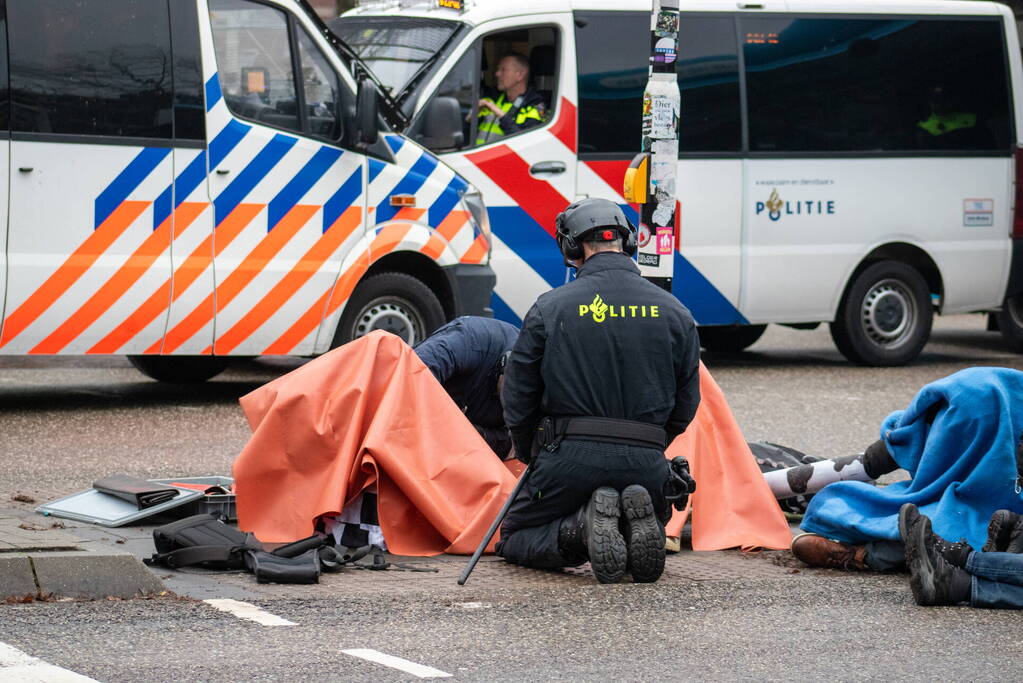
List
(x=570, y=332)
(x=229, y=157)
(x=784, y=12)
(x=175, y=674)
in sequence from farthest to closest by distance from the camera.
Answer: (x=784, y=12) < (x=229, y=157) < (x=570, y=332) < (x=175, y=674)

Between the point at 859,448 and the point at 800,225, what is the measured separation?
3.77m

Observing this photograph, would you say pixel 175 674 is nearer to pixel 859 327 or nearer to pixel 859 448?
pixel 859 448

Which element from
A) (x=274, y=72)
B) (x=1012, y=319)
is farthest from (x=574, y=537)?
(x=1012, y=319)

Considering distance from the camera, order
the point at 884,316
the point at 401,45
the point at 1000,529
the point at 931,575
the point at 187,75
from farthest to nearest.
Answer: the point at 884,316, the point at 401,45, the point at 187,75, the point at 1000,529, the point at 931,575

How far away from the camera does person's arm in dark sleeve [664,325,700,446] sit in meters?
6.70

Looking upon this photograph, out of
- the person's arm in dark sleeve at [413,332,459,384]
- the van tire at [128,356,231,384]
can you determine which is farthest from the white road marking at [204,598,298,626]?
the van tire at [128,356,231,384]

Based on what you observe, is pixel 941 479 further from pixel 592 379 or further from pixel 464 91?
pixel 464 91

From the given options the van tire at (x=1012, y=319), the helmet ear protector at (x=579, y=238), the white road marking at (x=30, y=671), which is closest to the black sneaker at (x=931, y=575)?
the helmet ear protector at (x=579, y=238)

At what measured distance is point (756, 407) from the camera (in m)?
11.5

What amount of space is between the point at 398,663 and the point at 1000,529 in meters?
2.38

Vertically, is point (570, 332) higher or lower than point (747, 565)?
higher

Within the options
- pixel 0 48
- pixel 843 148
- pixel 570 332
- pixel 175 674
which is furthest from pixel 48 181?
pixel 843 148

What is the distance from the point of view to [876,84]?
13672 millimetres

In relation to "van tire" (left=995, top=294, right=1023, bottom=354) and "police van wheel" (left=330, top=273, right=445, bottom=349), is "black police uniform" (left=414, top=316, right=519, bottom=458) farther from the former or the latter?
"van tire" (left=995, top=294, right=1023, bottom=354)
